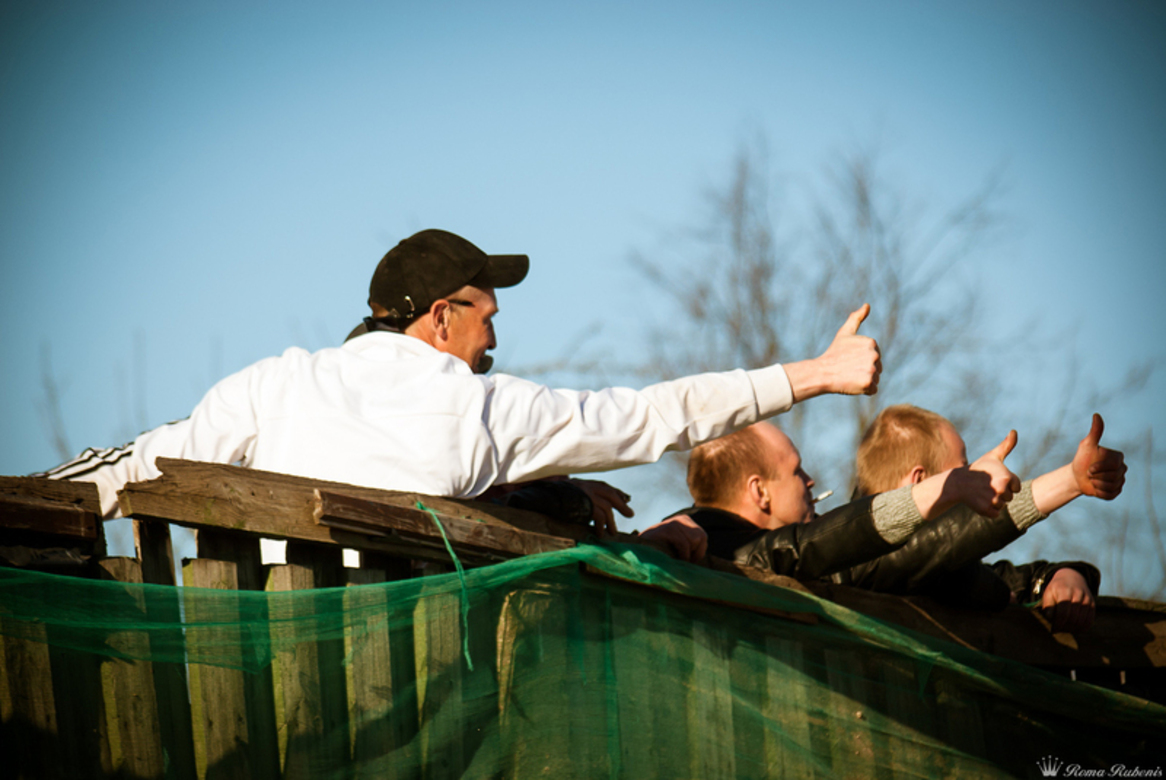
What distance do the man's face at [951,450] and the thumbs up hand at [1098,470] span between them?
986 millimetres

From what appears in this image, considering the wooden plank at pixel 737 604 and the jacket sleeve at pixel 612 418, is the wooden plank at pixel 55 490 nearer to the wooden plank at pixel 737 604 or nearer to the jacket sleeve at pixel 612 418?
the jacket sleeve at pixel 612 418

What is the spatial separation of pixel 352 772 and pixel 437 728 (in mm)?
203

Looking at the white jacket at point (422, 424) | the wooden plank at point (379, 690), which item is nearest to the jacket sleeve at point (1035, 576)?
the white jacket at point (422, 424)

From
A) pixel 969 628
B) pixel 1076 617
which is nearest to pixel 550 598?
pixel 969 628

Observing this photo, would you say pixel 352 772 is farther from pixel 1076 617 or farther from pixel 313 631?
pixel 1076 617

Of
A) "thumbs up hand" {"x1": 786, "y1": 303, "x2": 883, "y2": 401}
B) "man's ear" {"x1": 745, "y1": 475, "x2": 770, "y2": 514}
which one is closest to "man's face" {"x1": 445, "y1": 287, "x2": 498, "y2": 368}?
"thumbs up hand" {"x1": 786, "y1": 303, "x2": 883, "y2": 401}

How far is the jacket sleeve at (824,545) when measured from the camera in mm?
3082

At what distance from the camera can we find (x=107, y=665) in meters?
2.04

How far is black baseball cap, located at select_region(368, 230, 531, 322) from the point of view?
→ 3.26 m

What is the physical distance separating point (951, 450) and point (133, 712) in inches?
126

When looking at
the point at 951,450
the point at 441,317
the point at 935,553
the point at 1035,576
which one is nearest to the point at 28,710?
the point at 441,317

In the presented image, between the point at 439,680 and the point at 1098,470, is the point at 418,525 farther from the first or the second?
the point at 1098,470

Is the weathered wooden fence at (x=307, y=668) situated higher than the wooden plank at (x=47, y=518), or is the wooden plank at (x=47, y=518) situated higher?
the wooden plank at (x=47, y=518)

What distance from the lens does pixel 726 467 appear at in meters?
4.08
